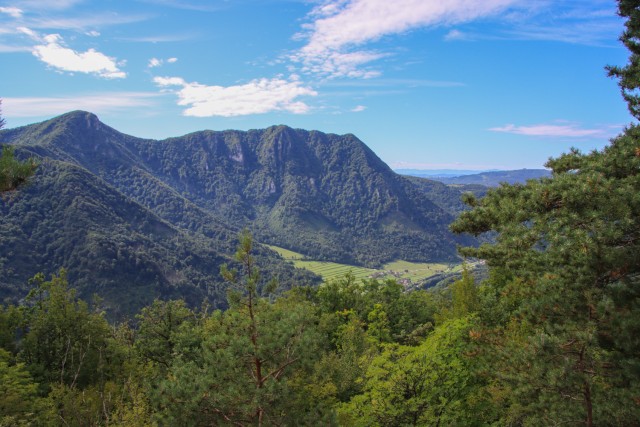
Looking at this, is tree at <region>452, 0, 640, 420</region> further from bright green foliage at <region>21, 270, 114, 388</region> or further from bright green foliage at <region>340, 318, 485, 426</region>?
bright green foliage at <region>21, 270, 114, 388</region>

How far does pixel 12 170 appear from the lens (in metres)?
8.23

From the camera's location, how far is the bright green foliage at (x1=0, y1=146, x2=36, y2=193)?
8078 mm

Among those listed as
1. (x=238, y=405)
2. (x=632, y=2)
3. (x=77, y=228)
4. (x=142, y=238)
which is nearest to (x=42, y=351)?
(x=238, y=405)

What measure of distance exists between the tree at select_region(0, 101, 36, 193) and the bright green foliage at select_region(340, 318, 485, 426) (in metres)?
11.0

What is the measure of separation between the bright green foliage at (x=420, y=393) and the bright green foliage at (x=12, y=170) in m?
11.0

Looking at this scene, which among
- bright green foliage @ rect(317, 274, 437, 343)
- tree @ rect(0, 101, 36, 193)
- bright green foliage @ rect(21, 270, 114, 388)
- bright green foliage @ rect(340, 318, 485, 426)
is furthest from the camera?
bright green foliage @ rect(317, 274, 437, 343)

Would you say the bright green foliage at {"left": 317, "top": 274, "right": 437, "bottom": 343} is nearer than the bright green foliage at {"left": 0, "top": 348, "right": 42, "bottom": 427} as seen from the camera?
No

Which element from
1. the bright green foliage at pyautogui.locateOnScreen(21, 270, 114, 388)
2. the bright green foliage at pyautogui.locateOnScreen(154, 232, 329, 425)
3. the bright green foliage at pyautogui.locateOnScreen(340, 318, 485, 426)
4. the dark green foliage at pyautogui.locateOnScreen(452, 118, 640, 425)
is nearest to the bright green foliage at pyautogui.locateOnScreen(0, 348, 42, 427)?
the bright green foliage at pyautogui.locateOnScreen(21, 270, 114, 388)

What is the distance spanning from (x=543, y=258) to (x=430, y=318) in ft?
125

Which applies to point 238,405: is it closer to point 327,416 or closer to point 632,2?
point 327,416

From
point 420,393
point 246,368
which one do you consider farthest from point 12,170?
point 420,393

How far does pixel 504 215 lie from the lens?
30.4ft

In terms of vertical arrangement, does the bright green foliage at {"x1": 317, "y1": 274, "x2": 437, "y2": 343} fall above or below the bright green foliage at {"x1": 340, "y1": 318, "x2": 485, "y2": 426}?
below

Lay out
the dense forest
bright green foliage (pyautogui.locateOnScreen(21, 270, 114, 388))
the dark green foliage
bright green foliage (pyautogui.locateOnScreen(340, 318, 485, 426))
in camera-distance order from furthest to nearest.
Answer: bright green foliage (pyautogui.locateOnScreen(21, 270, 114, 388)) < bright green foliage (pyautogui.locateOnScreen(340, 318, 485, 426)) < the dense forest < the dark green foliage
